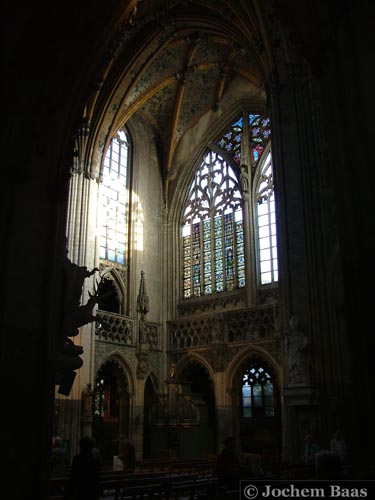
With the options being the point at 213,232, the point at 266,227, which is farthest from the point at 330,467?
the point at 213,232

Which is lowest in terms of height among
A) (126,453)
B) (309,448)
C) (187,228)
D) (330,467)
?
(126,453)

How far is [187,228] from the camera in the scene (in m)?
24.4

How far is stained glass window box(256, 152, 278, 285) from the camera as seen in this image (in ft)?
67.8

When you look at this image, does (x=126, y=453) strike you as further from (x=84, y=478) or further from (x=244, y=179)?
(x=244, y=179)

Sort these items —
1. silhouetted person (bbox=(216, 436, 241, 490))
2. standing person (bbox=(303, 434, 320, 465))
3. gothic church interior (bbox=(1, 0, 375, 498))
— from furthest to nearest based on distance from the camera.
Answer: standing person (bbox=(303, 434, 320, 465))
silhouetted person (bbox=(216, 436, 241, 490))
gothic church interior (bbox=(1, 0, 375, 498))

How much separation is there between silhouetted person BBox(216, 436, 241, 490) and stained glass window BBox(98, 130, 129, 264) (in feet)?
50.6

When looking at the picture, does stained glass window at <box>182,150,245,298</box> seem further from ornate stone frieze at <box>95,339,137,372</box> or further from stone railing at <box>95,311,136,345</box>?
ornate stone frieze at <box>95,339,137,372</box>

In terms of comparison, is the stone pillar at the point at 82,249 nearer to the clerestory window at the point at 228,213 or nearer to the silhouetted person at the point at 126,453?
the clerestory window at the point at 228,213

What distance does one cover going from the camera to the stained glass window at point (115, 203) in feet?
72.3

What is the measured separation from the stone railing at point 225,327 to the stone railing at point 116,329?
2026 millimetres

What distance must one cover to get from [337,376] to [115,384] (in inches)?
496

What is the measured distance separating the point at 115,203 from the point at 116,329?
5226 mm

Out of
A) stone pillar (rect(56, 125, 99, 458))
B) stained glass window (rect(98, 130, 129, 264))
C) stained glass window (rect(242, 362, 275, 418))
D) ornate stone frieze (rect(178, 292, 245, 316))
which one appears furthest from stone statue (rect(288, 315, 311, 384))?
stained glass window (rect(98, 130, 129, 264))

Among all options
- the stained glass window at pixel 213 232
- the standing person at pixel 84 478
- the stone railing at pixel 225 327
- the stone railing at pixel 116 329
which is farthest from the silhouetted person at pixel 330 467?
the stained glass window at pixel 213 232
